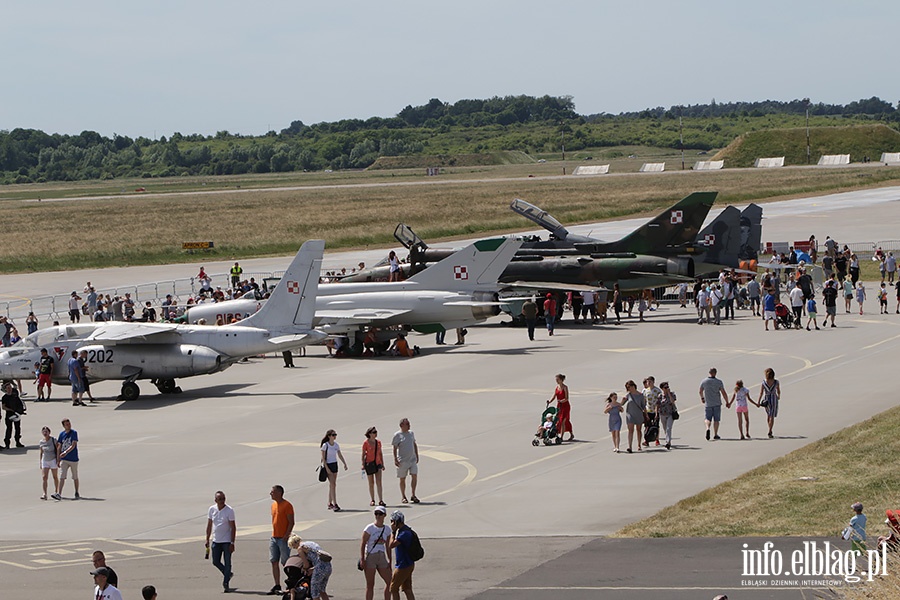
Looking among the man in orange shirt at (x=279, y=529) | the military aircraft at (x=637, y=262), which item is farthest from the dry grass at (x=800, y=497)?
the military aircraft at (x=637, y=262)

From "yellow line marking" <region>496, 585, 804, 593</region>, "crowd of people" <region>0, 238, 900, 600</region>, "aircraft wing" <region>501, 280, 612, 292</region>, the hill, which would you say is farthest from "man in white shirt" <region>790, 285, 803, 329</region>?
the hill

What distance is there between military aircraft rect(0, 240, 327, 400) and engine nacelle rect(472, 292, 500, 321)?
6.77m

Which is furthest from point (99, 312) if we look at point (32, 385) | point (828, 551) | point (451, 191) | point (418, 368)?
point (451, 191)

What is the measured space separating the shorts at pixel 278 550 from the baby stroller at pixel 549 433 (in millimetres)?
8902

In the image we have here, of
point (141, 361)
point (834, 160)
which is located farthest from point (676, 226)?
point (834, 160)

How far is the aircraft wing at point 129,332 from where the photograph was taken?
31.3 metres

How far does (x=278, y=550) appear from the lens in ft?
50.5

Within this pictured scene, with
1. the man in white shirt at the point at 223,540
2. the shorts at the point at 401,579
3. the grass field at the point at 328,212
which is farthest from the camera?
the grass field at the point at 328,212

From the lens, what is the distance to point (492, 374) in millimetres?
32781

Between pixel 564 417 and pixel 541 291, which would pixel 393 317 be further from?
pixel 564 417

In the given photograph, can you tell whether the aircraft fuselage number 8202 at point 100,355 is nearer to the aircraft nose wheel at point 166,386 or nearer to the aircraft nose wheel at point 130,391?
the aircraft nose wheel at point 130,391

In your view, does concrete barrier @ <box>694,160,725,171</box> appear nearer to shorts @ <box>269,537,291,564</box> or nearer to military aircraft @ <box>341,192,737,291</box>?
military aircraft @ <box>341,192,737,291</box>

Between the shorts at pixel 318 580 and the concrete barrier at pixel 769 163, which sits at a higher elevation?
the concrete barrier at pixel 769 163

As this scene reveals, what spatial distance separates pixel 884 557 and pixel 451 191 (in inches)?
4839
